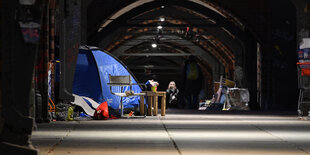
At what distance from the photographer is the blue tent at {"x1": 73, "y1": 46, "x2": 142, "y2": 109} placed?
57.5 ft

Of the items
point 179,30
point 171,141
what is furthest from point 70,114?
point 179,30

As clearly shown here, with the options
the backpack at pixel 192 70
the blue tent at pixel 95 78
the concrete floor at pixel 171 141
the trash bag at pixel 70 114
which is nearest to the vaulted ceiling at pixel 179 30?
the backpack at pixel 192 70

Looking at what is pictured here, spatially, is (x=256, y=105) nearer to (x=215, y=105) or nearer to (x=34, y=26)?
(x=215, y=105)

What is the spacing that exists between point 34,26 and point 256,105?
70.5 ft

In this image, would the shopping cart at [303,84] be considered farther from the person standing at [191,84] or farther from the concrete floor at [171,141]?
the person standing at [191,84]

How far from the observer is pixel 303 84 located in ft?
51.3

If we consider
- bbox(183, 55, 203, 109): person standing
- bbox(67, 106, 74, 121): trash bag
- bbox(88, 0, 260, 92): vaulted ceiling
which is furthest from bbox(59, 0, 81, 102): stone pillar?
bbox(183, 55, 203, 109): person standing

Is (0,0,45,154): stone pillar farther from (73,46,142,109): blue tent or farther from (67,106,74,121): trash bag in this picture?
(73,46,142,109): blue tent

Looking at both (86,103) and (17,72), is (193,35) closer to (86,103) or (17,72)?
(86,103)

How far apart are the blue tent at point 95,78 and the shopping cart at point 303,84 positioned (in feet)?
14.2

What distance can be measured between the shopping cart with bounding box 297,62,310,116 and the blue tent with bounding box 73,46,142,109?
14.2ft

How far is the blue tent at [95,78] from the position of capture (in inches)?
690

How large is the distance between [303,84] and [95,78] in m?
5.03

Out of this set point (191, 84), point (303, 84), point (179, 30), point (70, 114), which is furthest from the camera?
point (179, 30)
